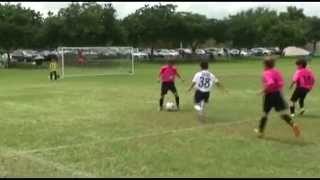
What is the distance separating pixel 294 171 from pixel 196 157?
70.9 inches

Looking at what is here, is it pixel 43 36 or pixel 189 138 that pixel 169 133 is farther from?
pixel 43 36

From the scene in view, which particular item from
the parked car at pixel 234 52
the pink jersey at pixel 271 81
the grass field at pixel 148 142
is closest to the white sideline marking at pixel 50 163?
the grass field at pixel 148 142

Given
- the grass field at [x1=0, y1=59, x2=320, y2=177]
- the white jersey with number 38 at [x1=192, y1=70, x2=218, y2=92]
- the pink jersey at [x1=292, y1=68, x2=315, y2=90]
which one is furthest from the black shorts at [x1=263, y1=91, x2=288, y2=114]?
the pink jersey at [x1=292, y1=68, x2=315, y2=90]

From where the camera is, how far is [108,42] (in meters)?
65.2

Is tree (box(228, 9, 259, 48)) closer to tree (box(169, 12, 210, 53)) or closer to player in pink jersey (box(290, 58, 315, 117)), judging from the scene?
tree (box(169, 12, 210, 53))

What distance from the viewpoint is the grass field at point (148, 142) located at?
9344 millimetres

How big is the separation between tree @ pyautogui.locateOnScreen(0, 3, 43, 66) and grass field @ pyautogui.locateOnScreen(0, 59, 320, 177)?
136 ft

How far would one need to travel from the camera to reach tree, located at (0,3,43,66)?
59656 millimetres

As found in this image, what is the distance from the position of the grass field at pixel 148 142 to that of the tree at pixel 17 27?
41537 millimetres

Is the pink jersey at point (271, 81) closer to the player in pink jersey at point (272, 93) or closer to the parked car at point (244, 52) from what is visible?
the player in pink jersey at point (272, 93)

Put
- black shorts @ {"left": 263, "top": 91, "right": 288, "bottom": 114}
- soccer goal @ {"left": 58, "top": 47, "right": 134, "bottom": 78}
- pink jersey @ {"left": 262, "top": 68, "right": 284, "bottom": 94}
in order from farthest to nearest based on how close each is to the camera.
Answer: soccer goal @ {"left": 58, "top": 47, "right": 134, "bottom": 78}
black shorts @ {"left": 263, "top": 91, "right": 288, "bottom": 114}
pink jersey @ {"left": 262, "top": 68, "right": 284, "bottom": 94}

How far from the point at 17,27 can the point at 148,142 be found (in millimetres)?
50737

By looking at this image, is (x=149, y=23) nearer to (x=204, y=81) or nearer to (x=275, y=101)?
(x=204, y=81)

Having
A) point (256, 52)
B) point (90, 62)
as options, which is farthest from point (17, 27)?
point (256, 52)
